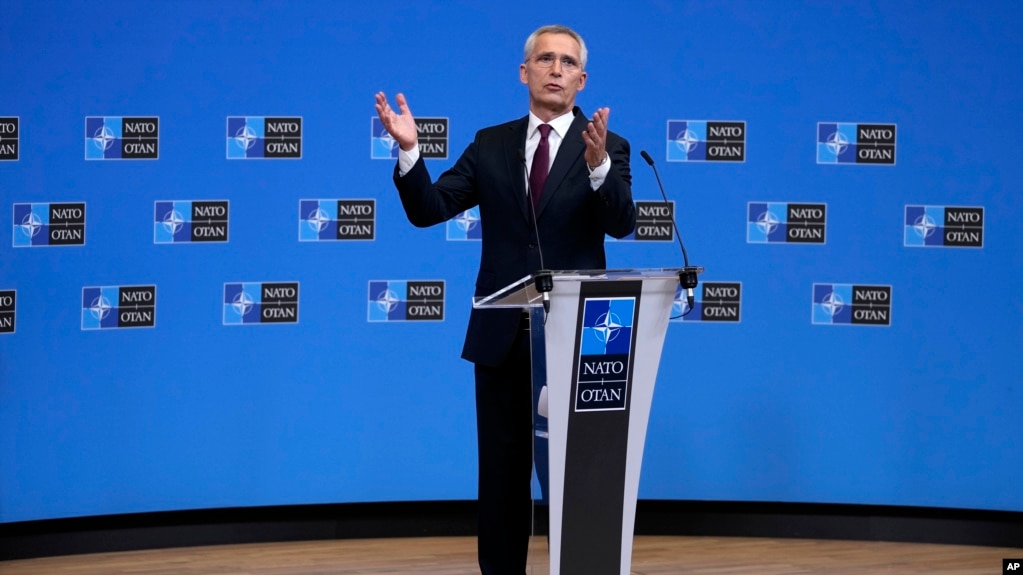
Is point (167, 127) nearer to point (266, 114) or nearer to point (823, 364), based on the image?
point (266, 114)

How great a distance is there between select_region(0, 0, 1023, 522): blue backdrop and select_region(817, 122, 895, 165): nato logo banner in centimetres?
1

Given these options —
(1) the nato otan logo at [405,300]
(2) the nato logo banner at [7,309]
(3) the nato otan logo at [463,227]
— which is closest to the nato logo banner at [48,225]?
(2) the nato logo banner at [7,309]

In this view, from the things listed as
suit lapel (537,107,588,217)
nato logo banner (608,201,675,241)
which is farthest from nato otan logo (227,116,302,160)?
suit lapel (537,107,588,217)

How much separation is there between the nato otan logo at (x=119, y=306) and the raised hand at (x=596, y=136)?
7.85 feet

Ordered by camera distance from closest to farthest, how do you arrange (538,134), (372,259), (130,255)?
1. (538,134)
2. (130,255)
3. (372,259)

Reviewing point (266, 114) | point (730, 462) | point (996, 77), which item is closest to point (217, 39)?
point (266, 114)

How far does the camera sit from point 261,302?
4742 millimetres

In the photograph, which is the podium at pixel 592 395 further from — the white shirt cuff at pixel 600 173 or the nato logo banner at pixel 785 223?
the nato logo banner at pixel 785 223

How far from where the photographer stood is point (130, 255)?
14.9 feet

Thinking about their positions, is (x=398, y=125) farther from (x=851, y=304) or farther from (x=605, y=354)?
(x=851, y=304)

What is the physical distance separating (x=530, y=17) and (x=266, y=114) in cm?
116

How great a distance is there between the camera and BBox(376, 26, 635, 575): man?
2965mm

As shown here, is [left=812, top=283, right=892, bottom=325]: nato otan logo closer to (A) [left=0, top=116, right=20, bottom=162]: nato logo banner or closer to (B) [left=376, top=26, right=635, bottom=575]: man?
(B) [left=376, top=26, right=635, bottom=575]: man

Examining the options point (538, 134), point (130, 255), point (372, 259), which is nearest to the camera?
point (538, 134)
